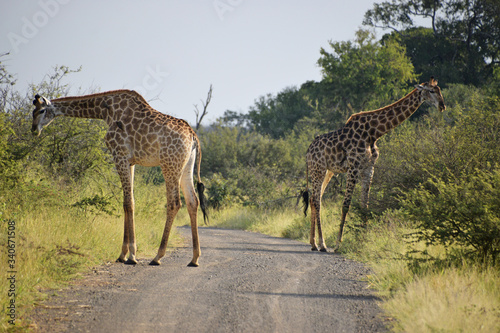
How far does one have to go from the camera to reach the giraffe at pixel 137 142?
8.23m

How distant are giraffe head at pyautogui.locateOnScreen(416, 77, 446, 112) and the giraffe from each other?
17.5 feet

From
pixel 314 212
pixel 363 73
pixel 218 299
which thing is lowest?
pixel 218 299

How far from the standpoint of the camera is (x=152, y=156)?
8438mm

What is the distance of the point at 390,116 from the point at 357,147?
1066 mm

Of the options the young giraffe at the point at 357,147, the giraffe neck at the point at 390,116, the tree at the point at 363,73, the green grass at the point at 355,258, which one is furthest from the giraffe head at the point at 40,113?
the tree at the point at 363,73

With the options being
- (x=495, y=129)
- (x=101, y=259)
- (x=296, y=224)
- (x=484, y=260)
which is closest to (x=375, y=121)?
(x=495, y=129)

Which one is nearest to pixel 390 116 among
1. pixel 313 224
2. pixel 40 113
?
pixel 313 224

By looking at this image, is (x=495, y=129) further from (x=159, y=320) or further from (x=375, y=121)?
(x=159, y=320)

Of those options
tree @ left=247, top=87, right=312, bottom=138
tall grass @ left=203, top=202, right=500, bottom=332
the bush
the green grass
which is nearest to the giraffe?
the green grass

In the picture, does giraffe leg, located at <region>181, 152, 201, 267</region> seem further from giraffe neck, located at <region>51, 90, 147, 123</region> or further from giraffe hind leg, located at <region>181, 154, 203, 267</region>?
giraffe neck, located at <region>51, 90, 147, 123</region>

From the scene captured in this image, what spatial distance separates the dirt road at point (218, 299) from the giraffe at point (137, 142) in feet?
2.25

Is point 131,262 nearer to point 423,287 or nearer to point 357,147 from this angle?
point 423,287

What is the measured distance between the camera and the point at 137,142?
8.45 meters

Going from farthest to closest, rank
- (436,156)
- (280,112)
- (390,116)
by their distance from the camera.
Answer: (280,112) → (390,116) → (436,156)
